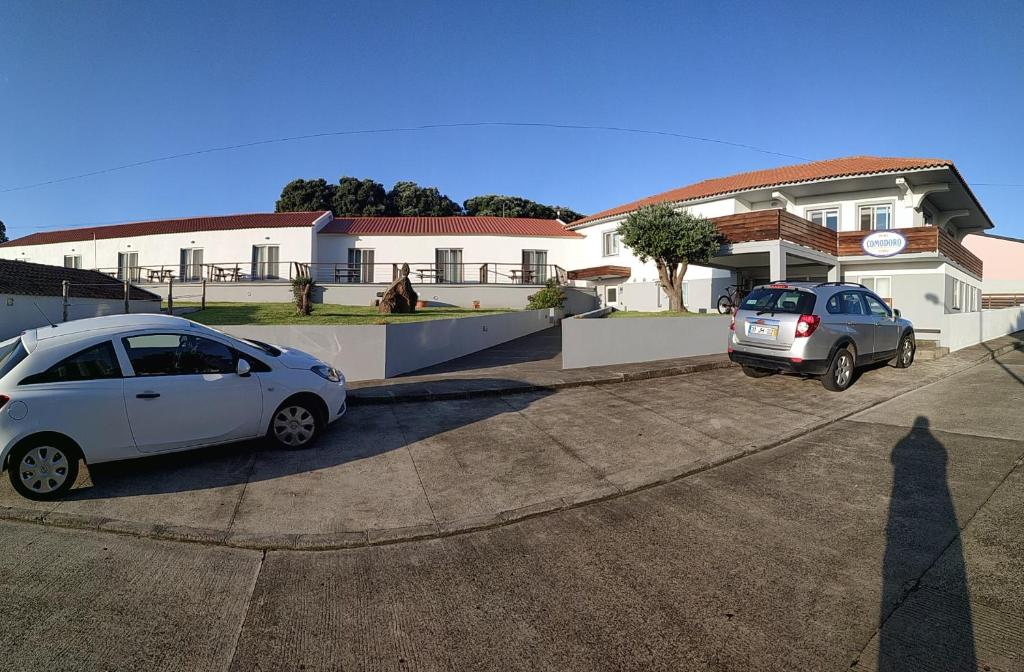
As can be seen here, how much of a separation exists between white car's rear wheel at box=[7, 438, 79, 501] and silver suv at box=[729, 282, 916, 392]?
9152mm

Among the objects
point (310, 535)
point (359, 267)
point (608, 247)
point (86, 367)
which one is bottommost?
point (310, 535)

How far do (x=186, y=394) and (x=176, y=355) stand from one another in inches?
19.0

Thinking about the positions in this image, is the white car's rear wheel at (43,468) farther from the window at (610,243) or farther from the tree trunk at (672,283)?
the window at (610,243)

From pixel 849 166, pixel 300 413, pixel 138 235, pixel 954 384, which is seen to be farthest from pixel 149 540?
pixel 138 235

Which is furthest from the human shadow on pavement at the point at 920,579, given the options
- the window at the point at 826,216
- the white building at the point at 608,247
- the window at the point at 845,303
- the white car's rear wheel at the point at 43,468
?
the window at the point at 826,216

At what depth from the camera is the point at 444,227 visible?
32.6 m

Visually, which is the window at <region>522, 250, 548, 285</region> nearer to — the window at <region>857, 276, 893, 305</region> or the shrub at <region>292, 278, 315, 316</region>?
the shrub at <region>292, 278, 315, 316</region>

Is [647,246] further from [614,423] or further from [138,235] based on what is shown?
[138,235]

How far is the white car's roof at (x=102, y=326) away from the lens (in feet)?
16.5

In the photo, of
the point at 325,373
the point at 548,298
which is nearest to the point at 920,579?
the point at 325,373

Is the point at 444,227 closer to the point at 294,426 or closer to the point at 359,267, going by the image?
the point at 359,267

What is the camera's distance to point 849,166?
21.0 meters

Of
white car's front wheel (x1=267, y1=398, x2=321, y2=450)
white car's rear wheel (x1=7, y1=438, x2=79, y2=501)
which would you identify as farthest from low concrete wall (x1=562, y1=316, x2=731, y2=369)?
white car's rear wheel (x1=7, y1=438, x2=79, y2=501)

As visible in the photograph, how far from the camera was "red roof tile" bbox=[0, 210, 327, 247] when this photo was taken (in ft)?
99.1
